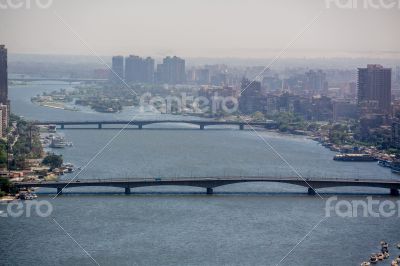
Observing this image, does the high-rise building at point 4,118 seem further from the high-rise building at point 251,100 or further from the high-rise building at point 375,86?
the high-rise building at point 375,86

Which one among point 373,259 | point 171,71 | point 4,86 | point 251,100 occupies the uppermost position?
point 171,71

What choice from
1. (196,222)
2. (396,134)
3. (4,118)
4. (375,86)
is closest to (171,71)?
(375,86)

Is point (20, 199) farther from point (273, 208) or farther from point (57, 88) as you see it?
point (57, 88)

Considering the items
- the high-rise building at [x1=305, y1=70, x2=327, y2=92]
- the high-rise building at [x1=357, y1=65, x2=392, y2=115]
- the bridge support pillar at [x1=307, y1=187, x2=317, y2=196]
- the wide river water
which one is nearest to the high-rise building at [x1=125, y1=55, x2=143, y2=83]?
the high-rise building at [x1=305, y1=70, x2=327, y2=92]

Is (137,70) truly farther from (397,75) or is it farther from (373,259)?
(373,259)

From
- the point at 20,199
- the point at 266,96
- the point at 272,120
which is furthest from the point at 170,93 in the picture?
the point at 20,199

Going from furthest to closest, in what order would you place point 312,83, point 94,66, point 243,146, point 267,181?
point 94,66 → point 312,83 → point 243,146 → point 267,181
